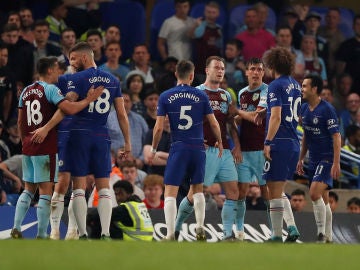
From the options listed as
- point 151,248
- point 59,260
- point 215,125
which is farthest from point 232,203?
point 59,260

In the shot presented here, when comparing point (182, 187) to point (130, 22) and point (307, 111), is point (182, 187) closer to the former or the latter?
point (307, 111)

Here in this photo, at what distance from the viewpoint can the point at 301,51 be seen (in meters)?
25.0

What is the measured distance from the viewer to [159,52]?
2481 centimetres

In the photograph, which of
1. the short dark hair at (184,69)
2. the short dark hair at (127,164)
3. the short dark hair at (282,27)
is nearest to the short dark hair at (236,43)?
the short dark hair at (282,27)

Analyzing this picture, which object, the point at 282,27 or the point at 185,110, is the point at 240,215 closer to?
the point at 185,110

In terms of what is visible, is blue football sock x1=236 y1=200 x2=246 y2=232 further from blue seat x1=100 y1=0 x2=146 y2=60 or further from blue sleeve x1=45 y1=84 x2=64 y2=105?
blue seat x1=100 y1=0 x2=146 y2=60

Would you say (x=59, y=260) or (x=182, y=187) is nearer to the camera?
(x=59, y=260)

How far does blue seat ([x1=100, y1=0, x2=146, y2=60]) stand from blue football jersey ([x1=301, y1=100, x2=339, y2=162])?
25.8 feet

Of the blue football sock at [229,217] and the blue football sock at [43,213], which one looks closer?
the blue football sock at [43,213]

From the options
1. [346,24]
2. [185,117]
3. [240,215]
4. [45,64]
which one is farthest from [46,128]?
[346,24]

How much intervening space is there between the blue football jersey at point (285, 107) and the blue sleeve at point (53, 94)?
261 centimetres

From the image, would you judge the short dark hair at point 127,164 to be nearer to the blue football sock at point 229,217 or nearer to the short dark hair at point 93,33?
the blue football sock at point 229,217

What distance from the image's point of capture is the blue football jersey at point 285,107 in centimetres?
1609

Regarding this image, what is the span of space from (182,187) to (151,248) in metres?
7.39
